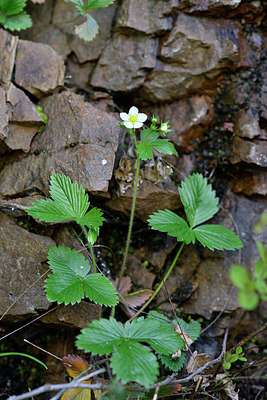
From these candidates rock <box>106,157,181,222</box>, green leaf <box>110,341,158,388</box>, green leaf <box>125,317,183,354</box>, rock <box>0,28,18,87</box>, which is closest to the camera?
green leaf <box>110,341,158,388</box>

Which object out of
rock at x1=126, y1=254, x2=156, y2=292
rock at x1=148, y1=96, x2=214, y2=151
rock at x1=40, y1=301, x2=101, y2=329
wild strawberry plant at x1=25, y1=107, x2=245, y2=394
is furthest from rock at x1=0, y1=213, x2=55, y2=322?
rock at x1=148, y1=96, x2=214, y2=151

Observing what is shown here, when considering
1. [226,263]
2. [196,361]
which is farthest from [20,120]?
[196,361]

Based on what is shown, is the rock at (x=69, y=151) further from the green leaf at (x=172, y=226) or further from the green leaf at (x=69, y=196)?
the green leaf at (x=172, y=226)

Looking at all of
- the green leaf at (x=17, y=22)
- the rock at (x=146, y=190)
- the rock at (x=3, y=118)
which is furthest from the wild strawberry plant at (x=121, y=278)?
the rock at (x=3, y=118)

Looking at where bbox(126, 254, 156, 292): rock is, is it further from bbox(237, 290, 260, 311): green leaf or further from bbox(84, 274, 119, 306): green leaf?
bbox(237, 290, 260, 311): green leaf

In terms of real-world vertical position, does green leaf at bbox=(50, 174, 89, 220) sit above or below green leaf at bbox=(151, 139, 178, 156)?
below

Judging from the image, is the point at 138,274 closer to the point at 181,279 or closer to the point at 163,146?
the point at 181,279
